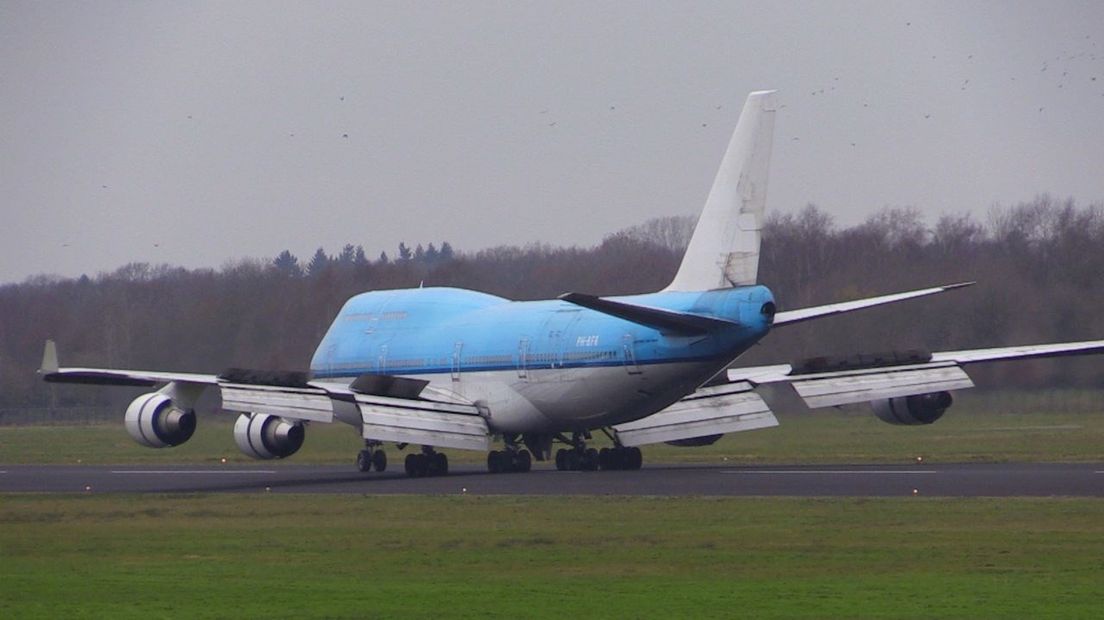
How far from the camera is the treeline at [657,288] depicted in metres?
53.0

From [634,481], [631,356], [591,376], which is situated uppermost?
[631,356]

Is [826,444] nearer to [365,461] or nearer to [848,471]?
[848,471]

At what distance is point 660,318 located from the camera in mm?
35375

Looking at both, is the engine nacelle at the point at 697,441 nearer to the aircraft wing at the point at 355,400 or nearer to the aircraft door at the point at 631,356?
the aircraft door at the point at 631,356

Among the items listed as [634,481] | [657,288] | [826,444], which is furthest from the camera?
[657,288]

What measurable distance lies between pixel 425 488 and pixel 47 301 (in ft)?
152

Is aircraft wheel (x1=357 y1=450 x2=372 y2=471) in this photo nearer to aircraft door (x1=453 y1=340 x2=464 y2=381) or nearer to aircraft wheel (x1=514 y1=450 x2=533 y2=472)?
aircraft door (x1=453 y1=340 x2=464 y2=381)

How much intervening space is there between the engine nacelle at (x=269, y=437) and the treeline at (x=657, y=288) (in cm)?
1900

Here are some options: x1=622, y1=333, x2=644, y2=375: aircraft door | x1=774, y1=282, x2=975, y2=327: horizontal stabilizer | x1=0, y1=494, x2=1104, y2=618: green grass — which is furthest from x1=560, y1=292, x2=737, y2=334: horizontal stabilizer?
x1=0, y1=494, x2=1104, y2=618: green grass

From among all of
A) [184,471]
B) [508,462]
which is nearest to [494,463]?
[508,462]

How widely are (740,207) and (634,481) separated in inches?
235

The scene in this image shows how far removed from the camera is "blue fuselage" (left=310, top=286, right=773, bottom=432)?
36.2m

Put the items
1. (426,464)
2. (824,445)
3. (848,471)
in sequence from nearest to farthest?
(848,471), (426,464), (824,445)

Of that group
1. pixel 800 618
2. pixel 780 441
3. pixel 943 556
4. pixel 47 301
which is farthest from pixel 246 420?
pixel 47 301
